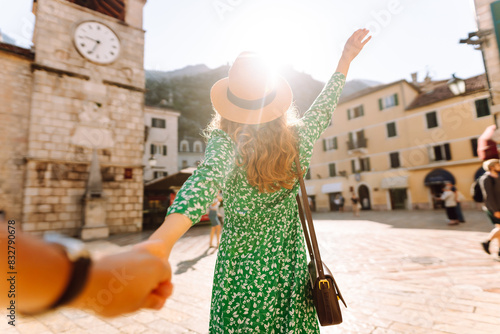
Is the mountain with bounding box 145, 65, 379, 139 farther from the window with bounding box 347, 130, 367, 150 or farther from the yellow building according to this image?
the window with bounding box 347, 130, 367, 150

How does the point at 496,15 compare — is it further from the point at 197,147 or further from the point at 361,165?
the point at 197,147

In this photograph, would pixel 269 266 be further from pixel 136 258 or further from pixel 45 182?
pixel 45 182

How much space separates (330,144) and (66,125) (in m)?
26.0

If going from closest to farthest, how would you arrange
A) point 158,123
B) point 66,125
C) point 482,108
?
1. point 66,125
2. point 482,108
3. point 158,123

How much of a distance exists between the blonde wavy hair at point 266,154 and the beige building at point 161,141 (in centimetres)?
3122

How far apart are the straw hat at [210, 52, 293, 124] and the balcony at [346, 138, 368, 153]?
1097 inches

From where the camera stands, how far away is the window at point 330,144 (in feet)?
98.0

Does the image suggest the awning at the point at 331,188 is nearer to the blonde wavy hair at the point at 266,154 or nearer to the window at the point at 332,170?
the window at the point at 332,170

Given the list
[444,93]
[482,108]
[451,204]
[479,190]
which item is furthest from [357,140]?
[479,190]

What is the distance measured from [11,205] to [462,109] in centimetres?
2946

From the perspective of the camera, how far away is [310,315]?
1229 millimetres

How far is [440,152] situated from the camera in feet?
73.0

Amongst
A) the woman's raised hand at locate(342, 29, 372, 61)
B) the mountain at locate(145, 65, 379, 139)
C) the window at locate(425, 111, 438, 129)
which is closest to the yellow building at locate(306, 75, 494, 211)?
the window at locate(425, 111, 438, 129)

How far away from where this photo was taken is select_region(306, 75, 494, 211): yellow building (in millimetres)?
20750
